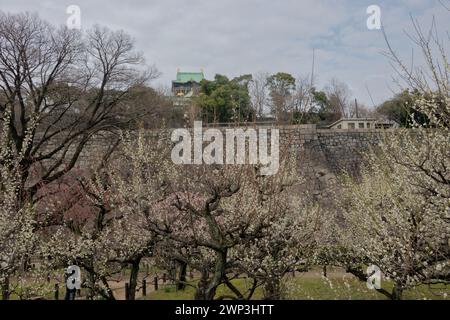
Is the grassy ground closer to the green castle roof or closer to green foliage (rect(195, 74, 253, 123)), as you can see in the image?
green foliage (rect(195, 74, 253, 123))

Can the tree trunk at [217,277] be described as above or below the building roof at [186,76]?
below

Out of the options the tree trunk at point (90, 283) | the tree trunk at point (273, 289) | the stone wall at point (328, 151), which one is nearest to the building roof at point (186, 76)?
the stone wall at point (328, 151)

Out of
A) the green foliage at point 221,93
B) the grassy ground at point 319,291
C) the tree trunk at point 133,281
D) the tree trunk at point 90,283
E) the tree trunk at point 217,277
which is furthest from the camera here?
the green foliage at point 221,93

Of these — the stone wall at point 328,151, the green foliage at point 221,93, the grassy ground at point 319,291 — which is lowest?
the grassy ground at point 319,291

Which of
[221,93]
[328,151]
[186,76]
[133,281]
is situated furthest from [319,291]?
[186,76]

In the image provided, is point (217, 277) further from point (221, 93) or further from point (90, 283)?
point (221, 93)

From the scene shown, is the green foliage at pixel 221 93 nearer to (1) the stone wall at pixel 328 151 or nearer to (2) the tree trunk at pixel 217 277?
(1) the stone wall at pixel 328 151

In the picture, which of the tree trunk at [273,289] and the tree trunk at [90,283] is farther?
the tree trunk at [90,283]

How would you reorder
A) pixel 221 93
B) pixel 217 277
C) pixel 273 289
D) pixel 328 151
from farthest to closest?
pixel 221 93
pixel 328 151
pixel 273 289
pixel 217 277

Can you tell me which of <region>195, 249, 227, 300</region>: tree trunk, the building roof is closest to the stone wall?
<region>195, 249, 227, 300</region>: tree trunk

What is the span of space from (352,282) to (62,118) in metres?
12.1

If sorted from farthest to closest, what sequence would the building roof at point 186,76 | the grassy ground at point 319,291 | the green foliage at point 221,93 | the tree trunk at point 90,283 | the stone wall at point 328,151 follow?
the building roof at point 186,76
the green foliage at point 221,93
the stone wall at point 328,151
the grassy ground at point 319,291
the tree trunk at point 90,283

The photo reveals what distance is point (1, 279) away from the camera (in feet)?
20.8

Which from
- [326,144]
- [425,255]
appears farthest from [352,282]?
[326,144]
